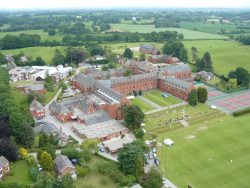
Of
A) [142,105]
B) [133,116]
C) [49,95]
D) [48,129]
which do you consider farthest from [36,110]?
[142,105]

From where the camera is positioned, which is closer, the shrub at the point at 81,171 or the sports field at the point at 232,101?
the shrub at the point at 81,171

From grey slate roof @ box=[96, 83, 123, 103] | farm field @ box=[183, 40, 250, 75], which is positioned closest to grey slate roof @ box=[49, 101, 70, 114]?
grey slate roof @ box=[96, 83, 123, 103]

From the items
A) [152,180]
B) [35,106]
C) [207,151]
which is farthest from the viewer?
[35,106]

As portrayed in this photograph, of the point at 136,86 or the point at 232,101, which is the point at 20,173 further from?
the point at 232,101

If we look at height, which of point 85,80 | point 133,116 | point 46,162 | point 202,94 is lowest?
point 46,162

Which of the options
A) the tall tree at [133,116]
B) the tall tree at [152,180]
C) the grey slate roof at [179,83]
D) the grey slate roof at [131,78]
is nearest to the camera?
the tall tree at [152,180]

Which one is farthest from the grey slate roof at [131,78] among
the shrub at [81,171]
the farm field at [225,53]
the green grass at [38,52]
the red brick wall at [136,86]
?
the green grass at [38,52]

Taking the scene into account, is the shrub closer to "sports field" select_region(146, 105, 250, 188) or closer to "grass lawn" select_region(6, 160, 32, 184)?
"grass lawn" select_region(6, 160, 32, 184)

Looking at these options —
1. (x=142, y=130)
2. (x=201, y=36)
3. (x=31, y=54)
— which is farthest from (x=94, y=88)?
(x=201, y=36)

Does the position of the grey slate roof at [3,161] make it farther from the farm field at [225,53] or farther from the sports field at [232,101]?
the farm field at [225,53]

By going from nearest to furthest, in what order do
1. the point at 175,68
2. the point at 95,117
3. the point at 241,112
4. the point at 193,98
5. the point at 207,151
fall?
the point at 207,151
the point at 95,117
the point at 241,112
the point at 193,98
the point at 175,68
